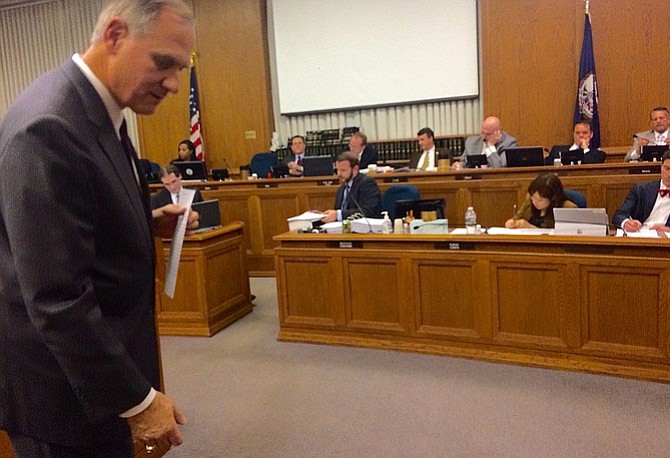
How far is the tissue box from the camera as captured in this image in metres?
3.69

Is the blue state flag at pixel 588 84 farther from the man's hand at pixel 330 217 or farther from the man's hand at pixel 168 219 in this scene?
the man's hand at pixel 168 219

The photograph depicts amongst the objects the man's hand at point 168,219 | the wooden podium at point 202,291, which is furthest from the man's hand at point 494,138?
the man's hand at point 168,219

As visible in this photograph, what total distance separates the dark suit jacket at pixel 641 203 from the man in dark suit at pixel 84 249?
3591 mm

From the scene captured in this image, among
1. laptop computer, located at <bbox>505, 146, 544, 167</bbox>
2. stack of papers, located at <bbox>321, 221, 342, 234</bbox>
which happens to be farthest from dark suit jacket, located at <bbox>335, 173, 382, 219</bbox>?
laptop computer, located at <bbox>505, 146, 544, 167</bbox>

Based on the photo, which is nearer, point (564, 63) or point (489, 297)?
point (489, 297)

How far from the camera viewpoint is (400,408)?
290 cm

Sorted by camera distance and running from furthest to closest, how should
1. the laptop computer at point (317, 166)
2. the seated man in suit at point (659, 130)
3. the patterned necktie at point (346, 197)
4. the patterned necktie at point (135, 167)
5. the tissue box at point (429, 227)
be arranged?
1. the seated man in suit at point (659, 130)
2. the laptop computer at point (317, 166)
3. the patterned necktie at point (346, 197)
4. the tissue box at point (429, 227)
5. the patterned necktie at point (135, 167)

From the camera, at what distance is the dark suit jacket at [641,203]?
12.6ft

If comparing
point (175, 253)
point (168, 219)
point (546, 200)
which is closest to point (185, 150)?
point (546, 200)

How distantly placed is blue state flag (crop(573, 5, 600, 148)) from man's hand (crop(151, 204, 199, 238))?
6871 millimetres

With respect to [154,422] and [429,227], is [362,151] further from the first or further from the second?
[154,422]

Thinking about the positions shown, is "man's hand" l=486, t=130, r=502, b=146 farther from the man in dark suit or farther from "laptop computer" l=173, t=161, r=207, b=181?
the man in dark suit

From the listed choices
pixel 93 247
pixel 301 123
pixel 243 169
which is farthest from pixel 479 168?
pixel 93 247

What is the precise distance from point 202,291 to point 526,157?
3.19 meters
